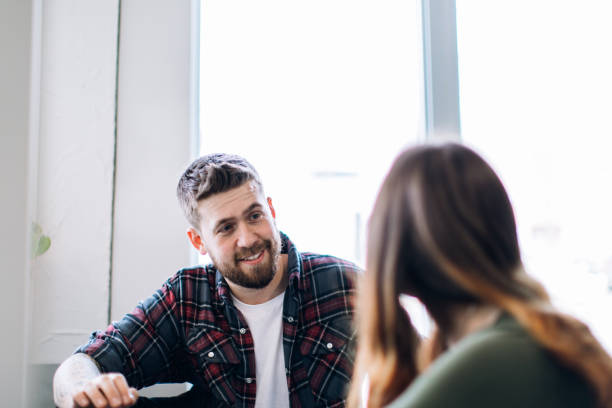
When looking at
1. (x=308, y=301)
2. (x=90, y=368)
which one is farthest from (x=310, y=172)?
(x=90, y=368)

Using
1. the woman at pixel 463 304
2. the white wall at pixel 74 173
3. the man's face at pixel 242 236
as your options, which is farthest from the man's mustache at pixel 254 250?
the woman at pixel 463 304

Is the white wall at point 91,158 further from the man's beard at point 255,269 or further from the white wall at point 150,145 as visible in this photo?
the man's beard at point 255,269

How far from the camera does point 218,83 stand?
1.85 meters

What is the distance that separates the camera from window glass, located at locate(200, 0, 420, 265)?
1.82m

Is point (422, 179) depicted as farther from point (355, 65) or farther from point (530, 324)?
point (355, 65)

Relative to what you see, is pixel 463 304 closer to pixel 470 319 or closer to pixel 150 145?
pixel 470 319

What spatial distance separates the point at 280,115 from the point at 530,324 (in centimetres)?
140

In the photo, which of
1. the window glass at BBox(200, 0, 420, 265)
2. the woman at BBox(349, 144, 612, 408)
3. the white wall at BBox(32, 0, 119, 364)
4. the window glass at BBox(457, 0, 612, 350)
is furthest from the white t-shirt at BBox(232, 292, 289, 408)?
the window glass at BBox(457, 0, 612, 350)

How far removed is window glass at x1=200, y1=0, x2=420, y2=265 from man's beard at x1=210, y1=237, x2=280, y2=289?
40 cm

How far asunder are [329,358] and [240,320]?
0.26 metres

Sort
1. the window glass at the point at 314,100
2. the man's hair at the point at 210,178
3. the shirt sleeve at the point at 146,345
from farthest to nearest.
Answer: the window glass at the point at 314,100 < the man's hair at the point at 210,178 < the shirt sleeve at the point at 146,345

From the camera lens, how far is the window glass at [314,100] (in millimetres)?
1822

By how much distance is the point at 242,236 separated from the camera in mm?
1408

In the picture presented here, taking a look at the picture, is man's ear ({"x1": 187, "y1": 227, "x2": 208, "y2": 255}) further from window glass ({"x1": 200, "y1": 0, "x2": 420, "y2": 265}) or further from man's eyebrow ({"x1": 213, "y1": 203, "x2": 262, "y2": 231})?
window glass ({"x1": 200, "y1": 0, "x2": 420, "y2": 265})
